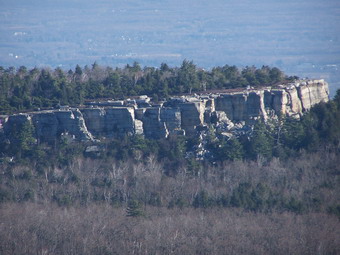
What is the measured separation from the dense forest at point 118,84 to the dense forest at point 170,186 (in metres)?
0.06

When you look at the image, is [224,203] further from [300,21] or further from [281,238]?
[300,21]

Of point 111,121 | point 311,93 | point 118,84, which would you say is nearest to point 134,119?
point 111,121

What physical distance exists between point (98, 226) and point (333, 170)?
10213 millimetres

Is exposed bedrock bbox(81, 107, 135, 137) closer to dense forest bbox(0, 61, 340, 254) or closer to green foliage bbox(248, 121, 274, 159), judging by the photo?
dense forest bbox(0, 61, 340, 254)

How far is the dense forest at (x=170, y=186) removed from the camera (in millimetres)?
28312

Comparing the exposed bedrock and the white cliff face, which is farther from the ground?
the white cliff face

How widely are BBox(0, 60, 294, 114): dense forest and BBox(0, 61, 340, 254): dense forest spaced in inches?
2.4

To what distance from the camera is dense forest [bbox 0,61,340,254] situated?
28312 mm

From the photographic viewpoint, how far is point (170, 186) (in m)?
33.4

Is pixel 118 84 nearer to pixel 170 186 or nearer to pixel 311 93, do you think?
pixel 170 186

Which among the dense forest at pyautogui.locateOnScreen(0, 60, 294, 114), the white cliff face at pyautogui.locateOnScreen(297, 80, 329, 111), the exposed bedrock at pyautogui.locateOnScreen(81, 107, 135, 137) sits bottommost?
the exposed bedrock at pyautogui.locateOnScreen(81, 107, 135, 137)

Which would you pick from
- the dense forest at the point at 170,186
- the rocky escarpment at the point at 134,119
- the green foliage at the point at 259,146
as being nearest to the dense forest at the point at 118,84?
the dense forest at the point at 170,186

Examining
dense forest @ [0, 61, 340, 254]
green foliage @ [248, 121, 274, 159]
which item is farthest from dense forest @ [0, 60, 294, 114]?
green foliage @ [248, 121, 274, 159]

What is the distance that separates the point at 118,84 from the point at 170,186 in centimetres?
800
